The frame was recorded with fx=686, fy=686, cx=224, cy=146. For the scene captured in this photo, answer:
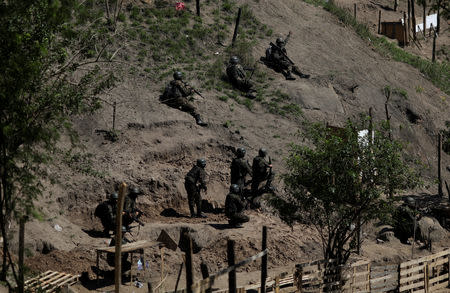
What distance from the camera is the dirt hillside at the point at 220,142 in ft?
59.1

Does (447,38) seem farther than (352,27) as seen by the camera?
Yes

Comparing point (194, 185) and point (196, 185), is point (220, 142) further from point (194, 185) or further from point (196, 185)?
point (194, 185)

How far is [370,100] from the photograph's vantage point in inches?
1239

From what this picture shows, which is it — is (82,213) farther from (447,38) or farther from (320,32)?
(447,38)

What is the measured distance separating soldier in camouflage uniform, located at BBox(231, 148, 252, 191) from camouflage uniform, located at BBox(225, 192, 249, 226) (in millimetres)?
1352

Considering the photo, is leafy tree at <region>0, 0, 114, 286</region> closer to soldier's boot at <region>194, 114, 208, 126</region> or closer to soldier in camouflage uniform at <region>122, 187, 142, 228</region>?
soldier in camouflage uniform at <region>122, 187, 142, 228</region>

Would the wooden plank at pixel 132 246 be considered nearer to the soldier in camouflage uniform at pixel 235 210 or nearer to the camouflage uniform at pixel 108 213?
the camouflage uniform at pixel 108 213

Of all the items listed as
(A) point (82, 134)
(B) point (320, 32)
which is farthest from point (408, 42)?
(A) point (82, 134)

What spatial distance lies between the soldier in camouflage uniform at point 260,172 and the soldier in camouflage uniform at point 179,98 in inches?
155

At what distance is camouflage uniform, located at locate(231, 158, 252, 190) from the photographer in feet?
68.4

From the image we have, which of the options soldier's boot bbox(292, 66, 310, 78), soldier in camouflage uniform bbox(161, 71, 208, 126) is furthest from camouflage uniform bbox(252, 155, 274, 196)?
soldier's boot bbox(292, 66, 310, 78)

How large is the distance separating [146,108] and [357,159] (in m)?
10.9

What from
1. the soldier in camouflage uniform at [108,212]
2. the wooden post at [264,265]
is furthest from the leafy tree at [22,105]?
the soldier in camouflage uniform at [108,212]

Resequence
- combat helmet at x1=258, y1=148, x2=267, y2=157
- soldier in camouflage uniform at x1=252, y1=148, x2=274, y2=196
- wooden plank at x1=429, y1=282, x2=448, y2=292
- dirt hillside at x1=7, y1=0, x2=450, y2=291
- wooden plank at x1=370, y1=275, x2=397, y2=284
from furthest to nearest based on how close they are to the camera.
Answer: combat helmet at x1=258, y1=148, x2=267, y2=157 < soldier in camouflage uniform at x1=252, y1=148, x2=274, y2=196 < wooden plank at x1=429, y1=282, x2=448, y2=292 < dirt hillside at x1=7, y1=0, x2=450, y2=291 < wooden plank at x1=370, y1=275, x2=397, y2=284
